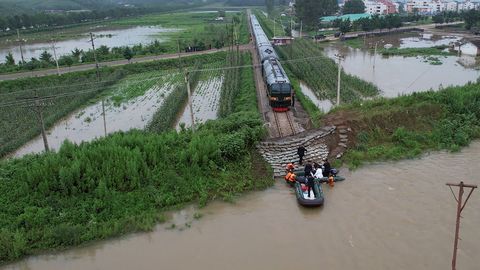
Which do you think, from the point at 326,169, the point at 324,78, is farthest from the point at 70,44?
the point at 326,169

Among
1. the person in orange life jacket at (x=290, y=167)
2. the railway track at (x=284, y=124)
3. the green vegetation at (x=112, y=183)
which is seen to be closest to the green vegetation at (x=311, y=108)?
the railway track at (x=284, y=124)

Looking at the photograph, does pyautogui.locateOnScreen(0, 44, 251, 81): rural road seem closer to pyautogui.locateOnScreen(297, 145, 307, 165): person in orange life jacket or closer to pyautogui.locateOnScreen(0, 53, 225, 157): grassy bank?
pyautogui.locateOnScreen(0, 53, 225, 157): grassy bank

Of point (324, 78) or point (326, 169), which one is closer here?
point (326, 169)

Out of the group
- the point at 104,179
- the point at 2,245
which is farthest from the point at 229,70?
the point at 2,245

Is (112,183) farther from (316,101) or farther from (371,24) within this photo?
(371,24)

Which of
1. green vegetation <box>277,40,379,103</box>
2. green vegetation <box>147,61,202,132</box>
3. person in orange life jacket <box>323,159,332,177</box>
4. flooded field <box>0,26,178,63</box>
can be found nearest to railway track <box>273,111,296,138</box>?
person in orange life jacket <box>323,159,332,177</box>

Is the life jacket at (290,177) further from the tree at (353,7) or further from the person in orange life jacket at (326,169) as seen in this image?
the tree at (353,7)
